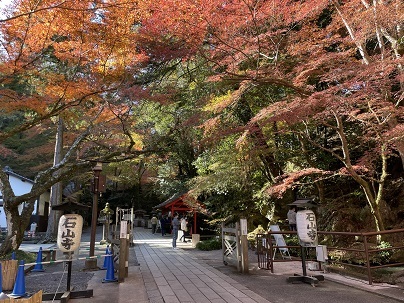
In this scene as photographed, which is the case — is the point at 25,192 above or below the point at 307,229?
above

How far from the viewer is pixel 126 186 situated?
38.2 m

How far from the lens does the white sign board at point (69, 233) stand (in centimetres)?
639

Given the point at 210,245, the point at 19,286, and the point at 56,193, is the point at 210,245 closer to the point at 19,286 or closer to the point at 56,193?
the point at 19,286

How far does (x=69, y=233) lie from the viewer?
6496 mm

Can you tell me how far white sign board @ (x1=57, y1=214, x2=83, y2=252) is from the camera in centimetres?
639

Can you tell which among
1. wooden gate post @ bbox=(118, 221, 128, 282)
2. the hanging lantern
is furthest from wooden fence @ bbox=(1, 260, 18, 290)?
the hanging lantern

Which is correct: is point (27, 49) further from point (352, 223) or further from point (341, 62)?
point (352, 223)

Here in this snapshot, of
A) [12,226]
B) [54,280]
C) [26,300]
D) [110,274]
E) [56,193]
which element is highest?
[56,193]

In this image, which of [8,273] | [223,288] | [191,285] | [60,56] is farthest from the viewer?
[60,56]

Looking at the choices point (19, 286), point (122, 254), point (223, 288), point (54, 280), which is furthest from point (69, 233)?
point (223, 288)

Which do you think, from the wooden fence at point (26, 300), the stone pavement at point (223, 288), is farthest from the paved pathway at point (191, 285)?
the wooden fence at point (26, 300)

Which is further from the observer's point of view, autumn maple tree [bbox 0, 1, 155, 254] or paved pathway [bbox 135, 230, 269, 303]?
autumn maple tree [bbox 0, 1, 155, 254]

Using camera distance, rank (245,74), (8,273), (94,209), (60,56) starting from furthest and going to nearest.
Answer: (94,209) < (60,56) < (245,74) < (8,273)

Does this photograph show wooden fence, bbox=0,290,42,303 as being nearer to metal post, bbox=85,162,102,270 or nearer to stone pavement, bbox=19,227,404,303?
stone pavement, bbox=19,227,404,303
